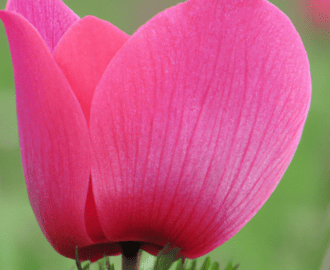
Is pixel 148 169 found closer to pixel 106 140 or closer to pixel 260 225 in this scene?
pixel 106 140

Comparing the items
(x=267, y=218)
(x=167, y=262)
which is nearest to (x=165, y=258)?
(x=167, y=262)

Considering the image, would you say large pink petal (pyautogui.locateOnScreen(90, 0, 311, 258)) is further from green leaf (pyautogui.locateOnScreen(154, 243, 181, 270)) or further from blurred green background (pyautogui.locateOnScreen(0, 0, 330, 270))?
blurred green background (pyautogui.locateOnScreen(0, 0, 330, 270))

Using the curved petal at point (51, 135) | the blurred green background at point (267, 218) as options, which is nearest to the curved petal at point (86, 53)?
the curved petal at point (51, 135)

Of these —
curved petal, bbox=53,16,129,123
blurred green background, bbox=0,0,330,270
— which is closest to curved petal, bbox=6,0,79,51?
curved petal, bbox=53,16,129,123

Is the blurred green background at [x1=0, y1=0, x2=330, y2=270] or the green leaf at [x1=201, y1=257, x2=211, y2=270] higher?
the green leaf at [x1=201, y1=257, x2=211, y2=270]

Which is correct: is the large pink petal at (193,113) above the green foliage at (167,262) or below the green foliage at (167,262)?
above

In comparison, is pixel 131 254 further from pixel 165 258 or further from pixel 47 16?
pixel 47 16

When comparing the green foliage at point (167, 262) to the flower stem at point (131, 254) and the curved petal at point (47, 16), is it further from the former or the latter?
the curved petal at point (47, 16)
